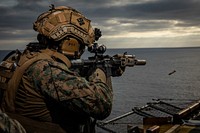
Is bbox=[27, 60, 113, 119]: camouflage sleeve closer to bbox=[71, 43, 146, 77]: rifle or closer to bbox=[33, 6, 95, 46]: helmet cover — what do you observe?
bbox=[33, 6, 95, 46]: helmet cover

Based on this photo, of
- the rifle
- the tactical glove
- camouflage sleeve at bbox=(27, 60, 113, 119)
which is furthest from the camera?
the rifle

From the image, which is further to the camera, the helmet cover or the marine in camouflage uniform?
the helmet cover

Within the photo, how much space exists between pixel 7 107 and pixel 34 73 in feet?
2.27

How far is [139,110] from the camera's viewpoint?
78.4 feet

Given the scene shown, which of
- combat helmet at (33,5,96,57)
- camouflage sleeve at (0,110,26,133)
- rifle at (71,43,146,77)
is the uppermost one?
combat helmet at (33,5,96,57)

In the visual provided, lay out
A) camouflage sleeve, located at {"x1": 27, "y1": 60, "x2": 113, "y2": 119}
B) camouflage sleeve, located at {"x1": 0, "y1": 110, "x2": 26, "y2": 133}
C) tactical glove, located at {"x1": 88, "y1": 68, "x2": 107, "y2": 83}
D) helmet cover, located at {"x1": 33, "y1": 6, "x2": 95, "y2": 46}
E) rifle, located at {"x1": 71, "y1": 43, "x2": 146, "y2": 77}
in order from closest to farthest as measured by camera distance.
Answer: camouflage sleeve, located at {"x1": 0, "y1": 110, "x2": 26, "y2": 133} < camouflage sleeve, located at {"x1": 27, "y1": 60, "x2": 113, "y2": 119} < helmet cover, located at {"x1": 33, "y1": 6, "x2": 95, "y2": 46} < tactical glove, located at {"x1": 88, "y1": 68, "x2": 107, "y2": 83} < rifle, located at {"x1": 71, "y1": 43, "x2": 146, "y2": 77}

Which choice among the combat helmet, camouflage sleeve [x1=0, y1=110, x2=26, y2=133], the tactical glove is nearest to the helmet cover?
the combat helmet

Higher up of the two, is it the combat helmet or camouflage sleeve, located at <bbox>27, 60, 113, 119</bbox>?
the combat helmet

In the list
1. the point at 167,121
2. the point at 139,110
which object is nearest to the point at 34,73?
the point at 167,121

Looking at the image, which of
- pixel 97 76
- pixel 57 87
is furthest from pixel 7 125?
pixel 97 76

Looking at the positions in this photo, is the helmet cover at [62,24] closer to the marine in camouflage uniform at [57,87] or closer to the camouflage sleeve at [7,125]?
the marine in camouflage uniform at [57,87]

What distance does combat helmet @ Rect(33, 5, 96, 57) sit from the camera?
4809 millimetres

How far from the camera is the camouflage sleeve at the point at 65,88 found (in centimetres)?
418

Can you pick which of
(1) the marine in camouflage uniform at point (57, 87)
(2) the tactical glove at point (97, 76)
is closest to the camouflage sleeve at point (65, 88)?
(1) the marine in camouflage uniform at point (57, 87)
